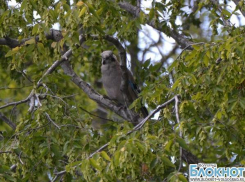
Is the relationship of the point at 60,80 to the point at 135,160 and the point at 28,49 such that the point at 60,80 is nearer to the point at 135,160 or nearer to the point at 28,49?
the point at 28,49

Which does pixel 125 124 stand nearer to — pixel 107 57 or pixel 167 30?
pixel 167 30

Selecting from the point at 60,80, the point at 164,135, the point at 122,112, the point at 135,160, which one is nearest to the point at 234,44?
the point at 164,135

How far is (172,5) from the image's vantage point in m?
7.39

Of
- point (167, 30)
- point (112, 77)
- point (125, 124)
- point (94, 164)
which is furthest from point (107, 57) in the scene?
point (94, 164)

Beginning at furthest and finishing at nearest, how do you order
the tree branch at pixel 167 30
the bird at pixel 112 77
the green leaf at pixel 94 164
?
the bird at pixel 112 77 < the tree branch at pixel 167 30 < the green leaf at pixel 94 164

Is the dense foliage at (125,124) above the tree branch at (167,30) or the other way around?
the other way around

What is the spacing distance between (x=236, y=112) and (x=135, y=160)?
47.8 inches

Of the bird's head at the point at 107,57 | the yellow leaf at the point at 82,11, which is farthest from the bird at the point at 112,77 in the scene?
the yellow leaf at the point at 82,11

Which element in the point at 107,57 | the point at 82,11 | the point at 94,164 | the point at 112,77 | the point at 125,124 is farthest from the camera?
the point at 112,77

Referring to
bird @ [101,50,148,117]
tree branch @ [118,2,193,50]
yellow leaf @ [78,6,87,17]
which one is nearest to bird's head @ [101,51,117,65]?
bird @ [101,50,148,117]

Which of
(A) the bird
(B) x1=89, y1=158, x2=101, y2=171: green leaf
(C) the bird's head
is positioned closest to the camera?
(B) x1=89, y1=158, x2=101, y2=171: green leaf

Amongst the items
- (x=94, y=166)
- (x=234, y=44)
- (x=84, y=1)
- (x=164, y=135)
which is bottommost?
(x=94, y=166)

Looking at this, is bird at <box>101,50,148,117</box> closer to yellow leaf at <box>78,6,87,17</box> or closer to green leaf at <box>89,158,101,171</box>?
yellow leaf at <box>78,6,87,17</box>

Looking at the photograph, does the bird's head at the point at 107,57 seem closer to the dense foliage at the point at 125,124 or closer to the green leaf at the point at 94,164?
the dense foliage at the point at 125,124
